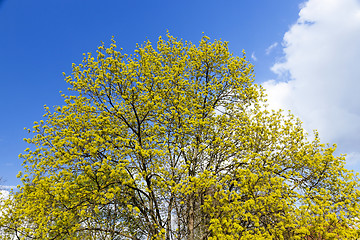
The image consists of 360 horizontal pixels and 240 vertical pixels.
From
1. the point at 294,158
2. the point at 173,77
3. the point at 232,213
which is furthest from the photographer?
the point at 173,77

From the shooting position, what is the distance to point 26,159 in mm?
10492

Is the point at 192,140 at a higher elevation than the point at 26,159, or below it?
higher

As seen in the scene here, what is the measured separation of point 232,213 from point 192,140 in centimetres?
457

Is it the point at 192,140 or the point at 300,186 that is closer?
the point at 300,186

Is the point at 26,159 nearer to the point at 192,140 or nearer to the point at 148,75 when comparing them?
the point at 148,75

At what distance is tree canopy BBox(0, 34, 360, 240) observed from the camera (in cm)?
924

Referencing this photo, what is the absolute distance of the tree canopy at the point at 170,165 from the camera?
9242 mm

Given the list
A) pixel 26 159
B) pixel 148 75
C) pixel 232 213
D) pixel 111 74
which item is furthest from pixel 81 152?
pixel 232 213

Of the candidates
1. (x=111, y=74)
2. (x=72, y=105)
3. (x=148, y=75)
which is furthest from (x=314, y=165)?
(x=72, y=105)

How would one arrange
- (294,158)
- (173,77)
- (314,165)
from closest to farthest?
1. (314,165)
2. (294,158)
3. (173,77)

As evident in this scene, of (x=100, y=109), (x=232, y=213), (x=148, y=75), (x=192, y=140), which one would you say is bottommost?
(x=232, y=213)

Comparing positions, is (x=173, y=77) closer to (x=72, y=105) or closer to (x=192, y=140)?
(x=192, y=140)

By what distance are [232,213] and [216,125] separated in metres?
5.26

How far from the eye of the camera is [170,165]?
12.7 m
